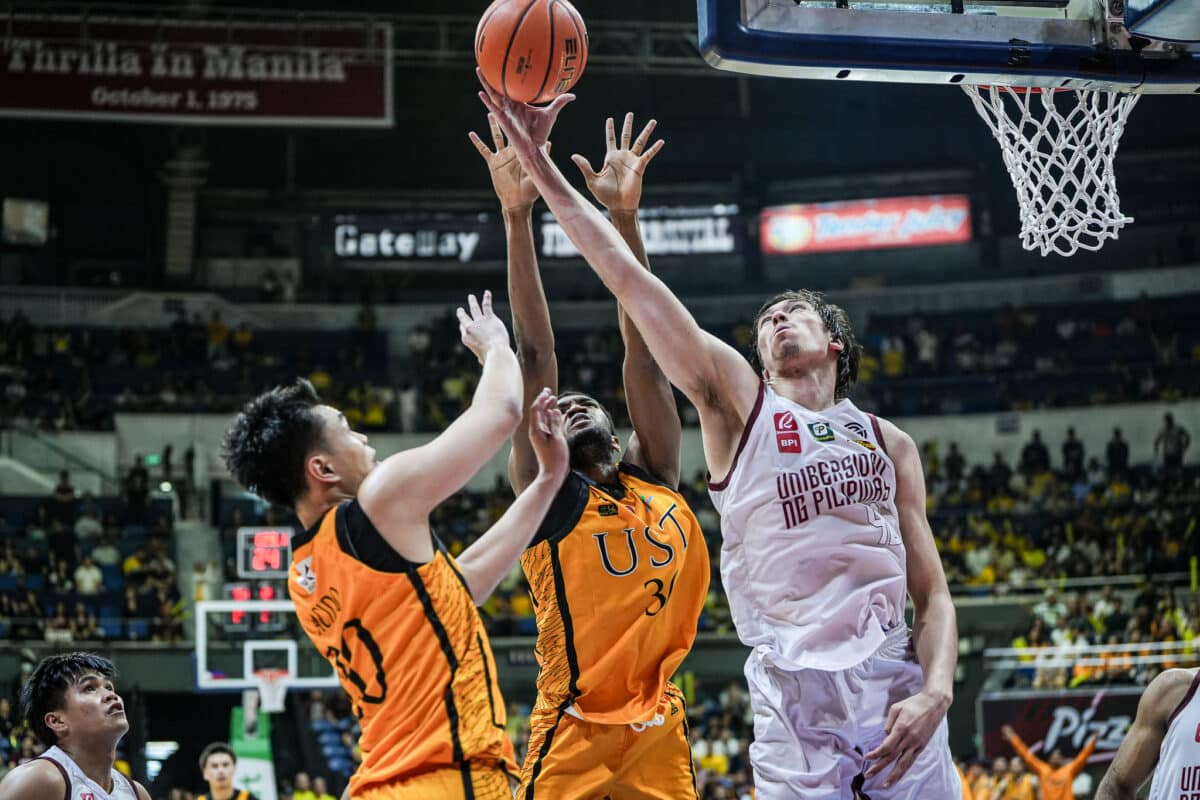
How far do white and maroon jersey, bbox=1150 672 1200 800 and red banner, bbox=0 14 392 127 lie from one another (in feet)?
49.0

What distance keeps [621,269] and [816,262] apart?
22979 millimetres

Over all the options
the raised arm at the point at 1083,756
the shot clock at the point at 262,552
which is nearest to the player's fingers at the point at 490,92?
the shot clock at the point at 262,552

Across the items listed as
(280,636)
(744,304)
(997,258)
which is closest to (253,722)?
(280,636)

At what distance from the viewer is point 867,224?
996 inches

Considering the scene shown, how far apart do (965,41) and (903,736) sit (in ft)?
7.98

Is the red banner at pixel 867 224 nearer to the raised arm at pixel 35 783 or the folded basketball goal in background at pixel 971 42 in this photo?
the folded basketball goal in background at pixel 971 42

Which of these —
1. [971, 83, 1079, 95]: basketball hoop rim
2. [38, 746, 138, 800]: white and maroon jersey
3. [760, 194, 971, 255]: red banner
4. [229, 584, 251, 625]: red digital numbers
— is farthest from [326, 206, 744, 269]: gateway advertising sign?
[38, 746, 138, 800]: white and maroon jersey

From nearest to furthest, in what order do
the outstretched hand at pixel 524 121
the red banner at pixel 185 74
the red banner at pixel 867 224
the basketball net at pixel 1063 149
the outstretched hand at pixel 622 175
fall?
the outstretched hand at pixel 524 121 → the outstretched hand at pixel 622 175 → the basketball net at pixel 1063 149 → the red banner at pixel 185 74 → the red banner at pixel 867 224

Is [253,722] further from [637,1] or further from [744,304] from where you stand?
[637,1]

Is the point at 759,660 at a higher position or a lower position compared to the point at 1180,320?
lower

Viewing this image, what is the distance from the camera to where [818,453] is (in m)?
3.59

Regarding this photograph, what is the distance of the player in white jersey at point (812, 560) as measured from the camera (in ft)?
11.1

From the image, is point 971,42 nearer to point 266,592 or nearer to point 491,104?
point 491,104

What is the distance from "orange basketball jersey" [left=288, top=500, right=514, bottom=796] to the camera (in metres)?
3.07
